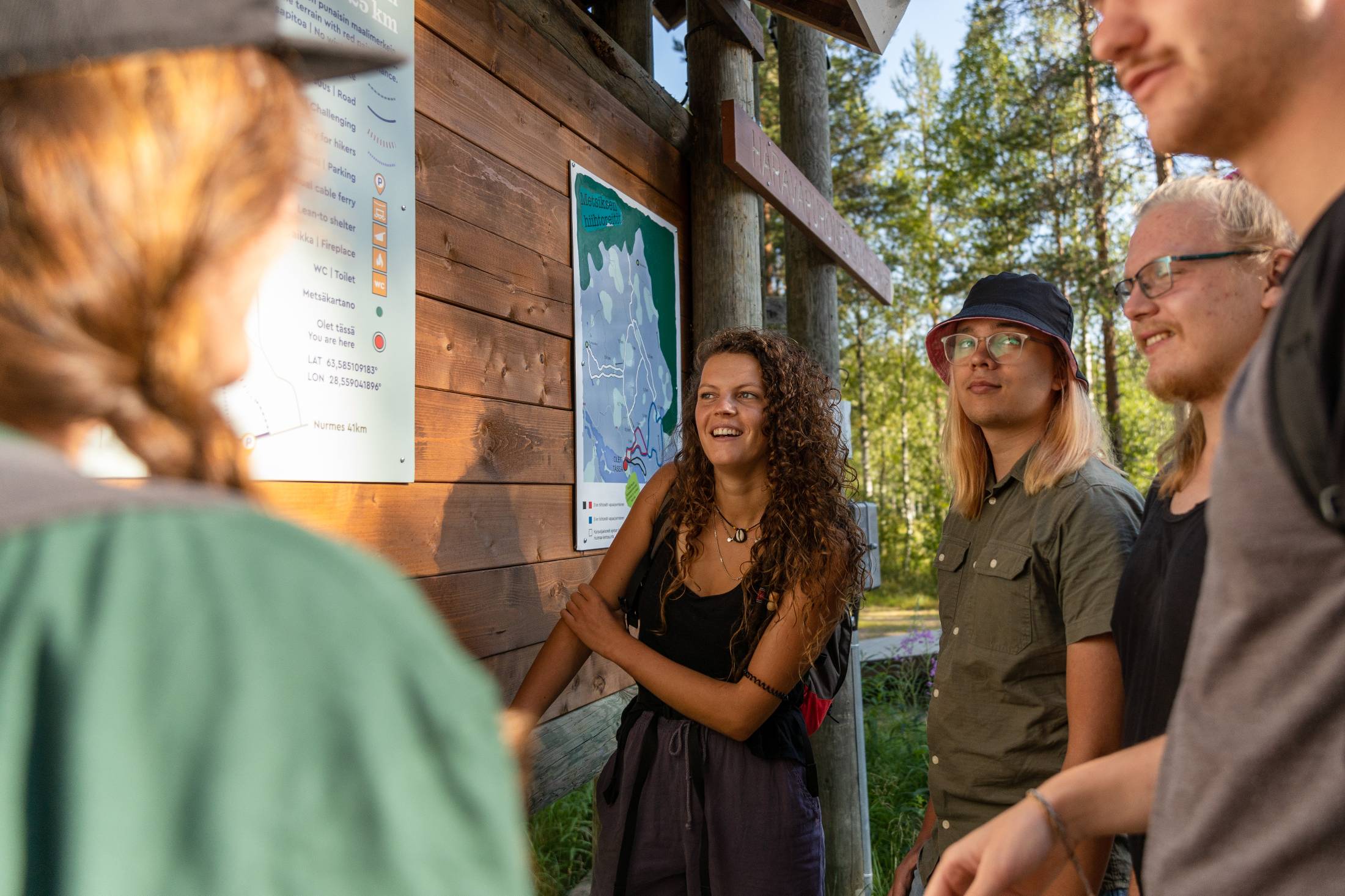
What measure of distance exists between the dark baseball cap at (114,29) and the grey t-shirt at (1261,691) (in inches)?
33.7

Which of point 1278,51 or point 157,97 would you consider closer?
point 157,97

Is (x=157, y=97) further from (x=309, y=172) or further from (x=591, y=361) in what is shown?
(x=591, y=361)

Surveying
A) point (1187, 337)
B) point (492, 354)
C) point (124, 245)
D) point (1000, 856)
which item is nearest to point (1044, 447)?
point (1187, 337)

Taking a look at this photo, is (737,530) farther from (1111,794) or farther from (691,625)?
(1111,794)

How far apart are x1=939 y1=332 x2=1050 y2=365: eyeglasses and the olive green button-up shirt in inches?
10.3

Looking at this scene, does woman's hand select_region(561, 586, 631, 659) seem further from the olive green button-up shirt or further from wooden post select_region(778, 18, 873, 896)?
wooden post select_region(778, 18, 873, 896)

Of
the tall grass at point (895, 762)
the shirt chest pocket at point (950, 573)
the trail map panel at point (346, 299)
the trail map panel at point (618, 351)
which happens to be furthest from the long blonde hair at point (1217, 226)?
the tall grass at point (895, 762)

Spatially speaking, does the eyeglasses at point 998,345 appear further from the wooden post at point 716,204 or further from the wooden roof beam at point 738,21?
the wooden roof beam at point 738,21

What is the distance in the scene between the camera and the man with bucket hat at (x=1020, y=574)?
197 centimetres

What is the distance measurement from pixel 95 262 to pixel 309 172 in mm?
231

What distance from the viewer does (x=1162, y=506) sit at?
5.88 feet

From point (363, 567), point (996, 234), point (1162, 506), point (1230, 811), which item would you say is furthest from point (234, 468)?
point (996, 234)

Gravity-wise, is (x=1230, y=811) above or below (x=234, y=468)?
below

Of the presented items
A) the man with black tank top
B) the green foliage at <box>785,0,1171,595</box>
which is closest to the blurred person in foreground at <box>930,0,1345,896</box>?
the man with black tank top
